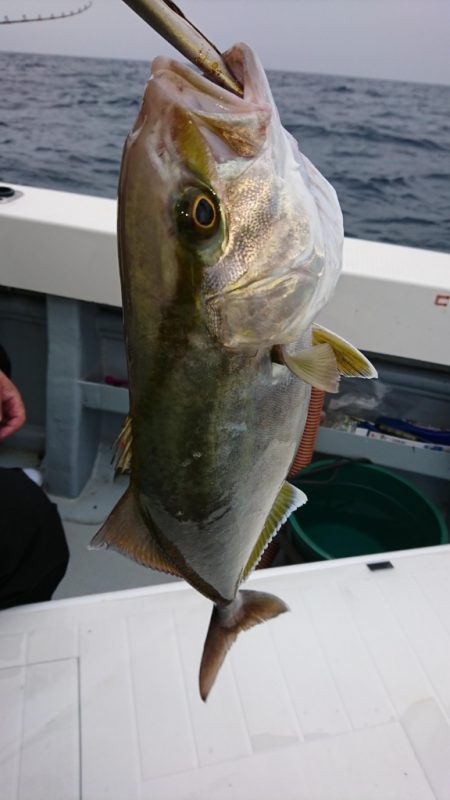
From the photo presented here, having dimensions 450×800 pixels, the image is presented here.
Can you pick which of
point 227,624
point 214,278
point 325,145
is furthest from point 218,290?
point 325,145

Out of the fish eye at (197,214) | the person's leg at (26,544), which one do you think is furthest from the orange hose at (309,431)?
the fish eye at (197,214)

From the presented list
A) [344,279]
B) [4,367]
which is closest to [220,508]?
[344,279]

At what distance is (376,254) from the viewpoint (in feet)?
8.71

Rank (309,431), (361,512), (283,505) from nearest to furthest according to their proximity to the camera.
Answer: (283,505)
(309,431)
(361,512)

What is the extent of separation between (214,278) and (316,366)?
189 millimetres

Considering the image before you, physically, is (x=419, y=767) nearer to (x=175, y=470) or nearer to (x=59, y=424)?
(x=175, y=470)

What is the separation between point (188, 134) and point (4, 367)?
6.49ft

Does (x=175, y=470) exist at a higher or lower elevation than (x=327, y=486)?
higher

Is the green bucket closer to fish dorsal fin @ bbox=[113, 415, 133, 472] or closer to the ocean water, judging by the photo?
fish dorsal fin @ bbox=[113, 415, 133, 472]

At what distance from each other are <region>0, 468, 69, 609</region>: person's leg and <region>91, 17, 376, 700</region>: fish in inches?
38.2

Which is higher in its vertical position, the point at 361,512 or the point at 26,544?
the point at 26,544

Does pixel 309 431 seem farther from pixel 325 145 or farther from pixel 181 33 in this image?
pixel 325 145

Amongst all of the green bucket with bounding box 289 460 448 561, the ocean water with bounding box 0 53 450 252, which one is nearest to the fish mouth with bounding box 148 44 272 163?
the green bucket with bounding box 289 460 448 561

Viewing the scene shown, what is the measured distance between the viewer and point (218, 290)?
2.53 feet
